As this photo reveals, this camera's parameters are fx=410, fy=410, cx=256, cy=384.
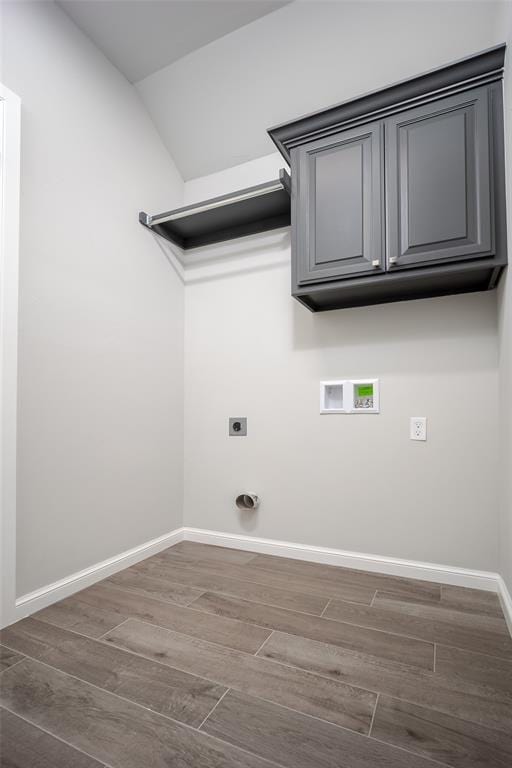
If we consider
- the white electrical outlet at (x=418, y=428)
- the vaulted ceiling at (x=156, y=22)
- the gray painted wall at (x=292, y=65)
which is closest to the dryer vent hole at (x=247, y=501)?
the white electrical outlet at (x=418, y=428)

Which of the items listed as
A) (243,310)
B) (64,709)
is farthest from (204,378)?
(64,709)

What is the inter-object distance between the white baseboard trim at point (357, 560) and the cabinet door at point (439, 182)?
56.7 inches

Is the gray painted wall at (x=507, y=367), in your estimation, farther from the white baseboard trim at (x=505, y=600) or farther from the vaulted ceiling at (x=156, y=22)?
the vaulted ceiling at (x=156, y=22)

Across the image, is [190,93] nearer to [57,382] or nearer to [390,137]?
[390,137]

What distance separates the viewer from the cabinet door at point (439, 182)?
165 centimetres

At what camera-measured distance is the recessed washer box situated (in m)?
2.17

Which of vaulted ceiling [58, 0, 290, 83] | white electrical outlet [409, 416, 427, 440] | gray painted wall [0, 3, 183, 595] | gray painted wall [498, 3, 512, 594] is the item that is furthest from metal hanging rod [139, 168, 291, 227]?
white electrical outlet [409, 416, 427, 440]

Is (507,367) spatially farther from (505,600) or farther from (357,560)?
(357,560)

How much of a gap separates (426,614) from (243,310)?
182 centimetres

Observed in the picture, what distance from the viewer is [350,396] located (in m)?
2.21

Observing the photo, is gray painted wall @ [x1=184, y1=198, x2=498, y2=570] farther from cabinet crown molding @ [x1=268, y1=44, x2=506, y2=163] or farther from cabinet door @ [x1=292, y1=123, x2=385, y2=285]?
cabinet crown molding @ [x1=268, y1=44, x2=506, y2=163]

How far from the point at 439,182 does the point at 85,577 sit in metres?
2.36

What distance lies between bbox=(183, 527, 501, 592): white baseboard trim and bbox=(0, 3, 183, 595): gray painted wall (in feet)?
1.16

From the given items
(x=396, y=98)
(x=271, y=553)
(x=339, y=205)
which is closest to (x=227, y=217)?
(x=339, y=205)
